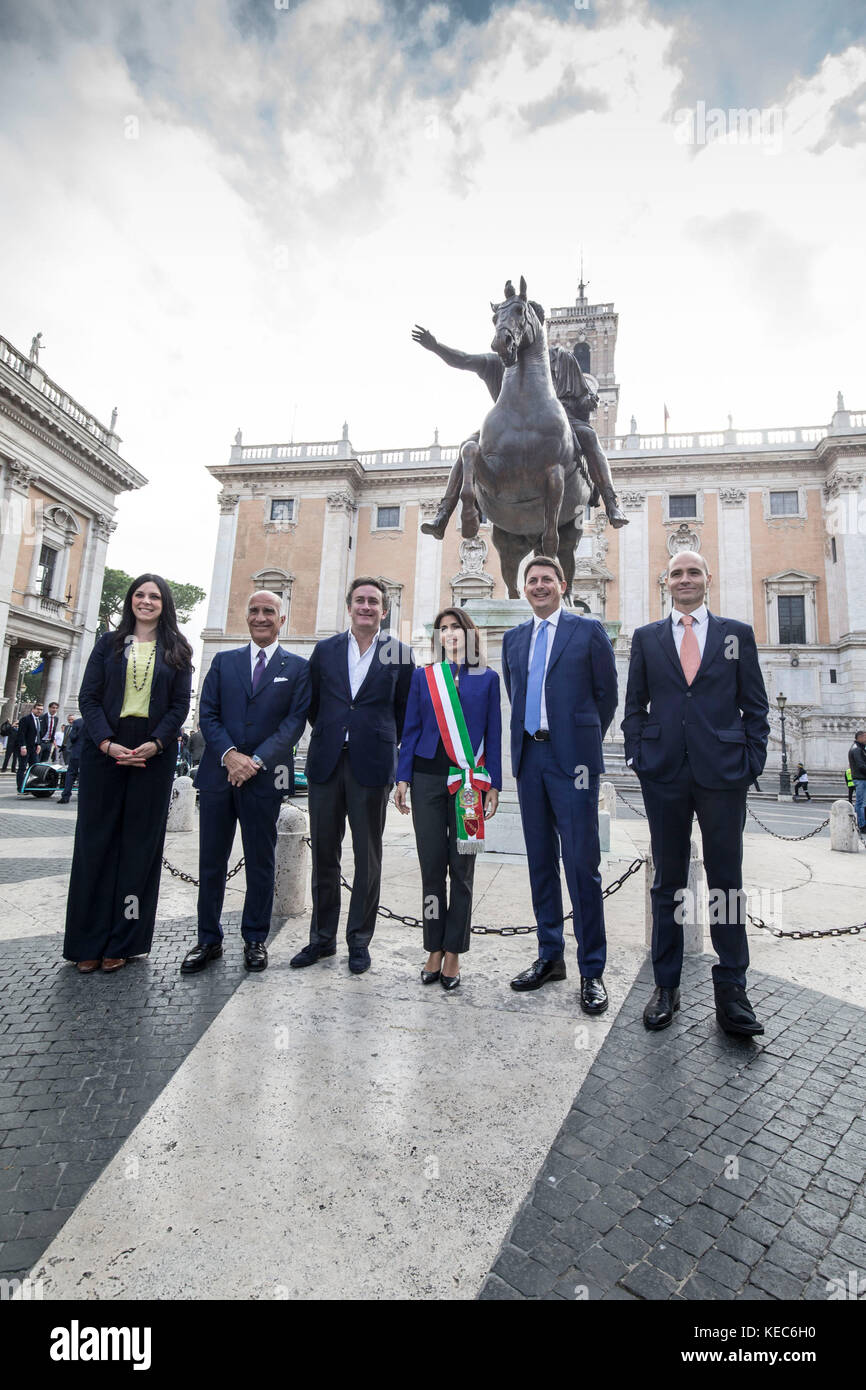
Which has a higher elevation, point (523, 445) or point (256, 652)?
point (523, 445)

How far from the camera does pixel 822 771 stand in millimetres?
25969

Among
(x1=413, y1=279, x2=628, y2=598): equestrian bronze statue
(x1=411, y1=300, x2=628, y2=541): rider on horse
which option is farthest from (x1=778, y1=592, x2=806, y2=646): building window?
(x1=413, y1=279, x2=628, y2=598): equestrian bronze statue

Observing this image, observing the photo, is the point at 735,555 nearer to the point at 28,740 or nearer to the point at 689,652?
the point at 28,740

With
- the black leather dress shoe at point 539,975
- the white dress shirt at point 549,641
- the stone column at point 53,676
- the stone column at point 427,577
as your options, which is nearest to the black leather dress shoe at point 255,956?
the black leather dress shoe at point 539,975

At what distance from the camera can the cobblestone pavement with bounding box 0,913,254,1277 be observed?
170cm

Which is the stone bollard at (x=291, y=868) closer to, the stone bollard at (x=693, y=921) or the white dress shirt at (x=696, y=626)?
the stone bollard at (x=693, y=921)

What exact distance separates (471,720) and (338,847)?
1068 millimetres

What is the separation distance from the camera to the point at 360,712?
3.67 meters

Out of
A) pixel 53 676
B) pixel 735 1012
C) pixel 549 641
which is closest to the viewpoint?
pixel 735 1012

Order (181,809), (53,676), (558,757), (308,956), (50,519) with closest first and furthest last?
(558,757) → (308,956) → (181,809) → (50,519) → (53,676)

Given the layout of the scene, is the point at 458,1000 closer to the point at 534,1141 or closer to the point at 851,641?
the point at 534,1141

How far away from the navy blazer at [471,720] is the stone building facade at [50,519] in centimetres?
2620

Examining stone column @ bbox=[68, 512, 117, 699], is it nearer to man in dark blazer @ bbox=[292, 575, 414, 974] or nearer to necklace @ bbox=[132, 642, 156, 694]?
necklace @ bbox=[132, 642, 156, 694]

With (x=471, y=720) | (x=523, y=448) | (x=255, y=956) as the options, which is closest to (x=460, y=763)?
(x=471, y=720)
